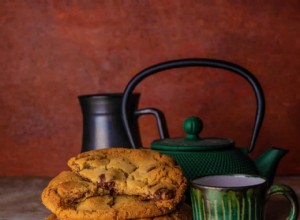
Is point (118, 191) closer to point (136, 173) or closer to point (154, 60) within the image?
point (136, 173)

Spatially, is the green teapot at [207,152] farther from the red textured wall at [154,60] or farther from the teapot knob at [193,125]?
the red textured wall at [154,60]

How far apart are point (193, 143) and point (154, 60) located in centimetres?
73

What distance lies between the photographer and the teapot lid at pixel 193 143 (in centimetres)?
102

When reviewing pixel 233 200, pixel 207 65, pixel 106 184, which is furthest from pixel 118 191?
pixel 207 65

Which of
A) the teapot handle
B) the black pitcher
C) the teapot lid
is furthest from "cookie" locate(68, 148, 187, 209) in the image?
the black pitcher

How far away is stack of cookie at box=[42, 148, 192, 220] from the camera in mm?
818

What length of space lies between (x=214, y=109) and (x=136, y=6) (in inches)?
15.8

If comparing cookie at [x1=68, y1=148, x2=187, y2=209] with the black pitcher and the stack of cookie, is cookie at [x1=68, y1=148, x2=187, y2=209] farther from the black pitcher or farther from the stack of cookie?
the black pitcher

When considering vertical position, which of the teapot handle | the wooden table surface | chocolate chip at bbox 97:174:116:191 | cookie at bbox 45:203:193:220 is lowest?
the wooden table surface

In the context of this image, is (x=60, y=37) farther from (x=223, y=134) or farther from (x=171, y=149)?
(x=171, y=149)

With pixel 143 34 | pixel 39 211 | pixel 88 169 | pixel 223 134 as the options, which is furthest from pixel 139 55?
pixel 88 169

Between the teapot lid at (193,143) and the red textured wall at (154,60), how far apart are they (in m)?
0.65

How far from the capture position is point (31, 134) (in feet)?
5.90

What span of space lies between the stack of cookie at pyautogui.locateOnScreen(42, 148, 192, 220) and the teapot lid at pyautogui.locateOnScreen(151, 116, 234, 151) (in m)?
0.12
